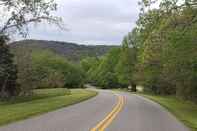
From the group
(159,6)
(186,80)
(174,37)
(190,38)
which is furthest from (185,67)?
(159,6)

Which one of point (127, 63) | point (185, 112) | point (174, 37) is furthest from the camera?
point (127, 63)

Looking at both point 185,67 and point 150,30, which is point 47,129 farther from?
point 185,67

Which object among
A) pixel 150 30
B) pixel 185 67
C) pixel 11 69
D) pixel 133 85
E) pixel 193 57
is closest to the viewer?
pixel 150 30

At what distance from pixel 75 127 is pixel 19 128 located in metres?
2.00

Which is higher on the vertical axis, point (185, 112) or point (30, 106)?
point (30, 106)

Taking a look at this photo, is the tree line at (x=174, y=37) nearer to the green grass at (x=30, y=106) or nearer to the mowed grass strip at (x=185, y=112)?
the mowed grass strip at (x=185, y=112)

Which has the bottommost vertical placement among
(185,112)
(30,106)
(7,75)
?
(185,112)

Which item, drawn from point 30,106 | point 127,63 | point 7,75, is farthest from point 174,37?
point 127,63

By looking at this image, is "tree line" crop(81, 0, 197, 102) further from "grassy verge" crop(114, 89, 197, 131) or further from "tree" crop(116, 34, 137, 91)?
"tree" crop(116, 34, 137, 91)

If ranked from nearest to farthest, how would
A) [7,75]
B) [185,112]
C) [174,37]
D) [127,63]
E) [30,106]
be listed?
[174,37] → [30,106] → [185,112] → [7,75] → [127,63]

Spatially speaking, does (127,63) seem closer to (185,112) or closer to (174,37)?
(185,112)

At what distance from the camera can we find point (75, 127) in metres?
16.3

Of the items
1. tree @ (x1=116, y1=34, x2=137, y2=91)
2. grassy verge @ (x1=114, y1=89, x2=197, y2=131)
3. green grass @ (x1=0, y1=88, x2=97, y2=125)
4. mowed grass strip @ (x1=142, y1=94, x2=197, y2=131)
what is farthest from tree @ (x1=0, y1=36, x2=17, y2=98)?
tree @ (x1=116, y1=34, x2=137, y2=91)

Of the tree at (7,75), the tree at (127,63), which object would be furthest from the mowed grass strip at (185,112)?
the tree at (127,63)
